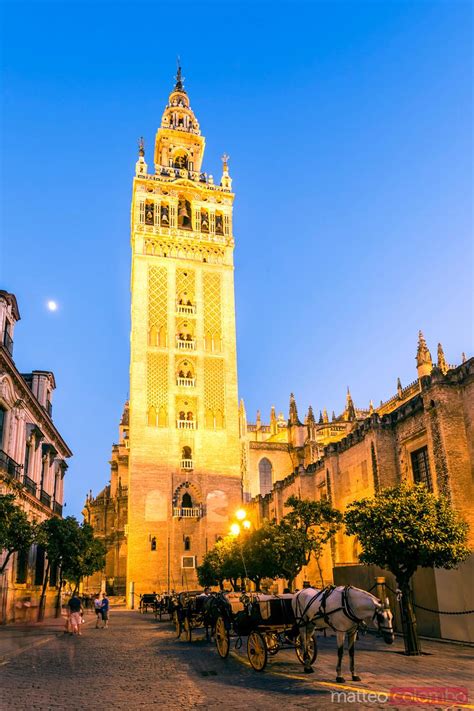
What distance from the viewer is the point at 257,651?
34.7 feet

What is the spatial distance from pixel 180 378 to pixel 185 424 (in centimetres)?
384

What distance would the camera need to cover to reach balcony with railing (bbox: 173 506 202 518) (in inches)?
1729

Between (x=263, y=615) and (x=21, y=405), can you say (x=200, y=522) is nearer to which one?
(x=21, y=405)

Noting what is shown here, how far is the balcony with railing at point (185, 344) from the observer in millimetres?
48594

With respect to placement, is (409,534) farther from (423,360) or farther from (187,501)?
(187,501)

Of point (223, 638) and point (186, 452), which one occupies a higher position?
point (186, 452)

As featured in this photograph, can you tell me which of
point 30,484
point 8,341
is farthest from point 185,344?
point 8,341

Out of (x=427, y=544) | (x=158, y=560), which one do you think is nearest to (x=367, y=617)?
(x=427, y=544)

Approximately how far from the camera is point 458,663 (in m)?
11.3

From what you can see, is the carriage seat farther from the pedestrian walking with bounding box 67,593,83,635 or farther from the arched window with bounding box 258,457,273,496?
the arched window with bounding box 258,457,273,496

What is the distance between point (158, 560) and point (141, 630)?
2137cm

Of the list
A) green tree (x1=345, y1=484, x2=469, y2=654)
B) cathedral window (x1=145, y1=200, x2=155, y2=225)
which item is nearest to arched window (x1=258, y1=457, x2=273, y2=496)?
cathedral window (x1=145, y1=200, x2=155, y2=225)

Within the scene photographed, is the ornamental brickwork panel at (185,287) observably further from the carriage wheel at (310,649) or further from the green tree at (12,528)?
the carriage wheel at (310,649)

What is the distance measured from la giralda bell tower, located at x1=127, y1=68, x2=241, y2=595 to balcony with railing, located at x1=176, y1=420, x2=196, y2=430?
8 centimetres
